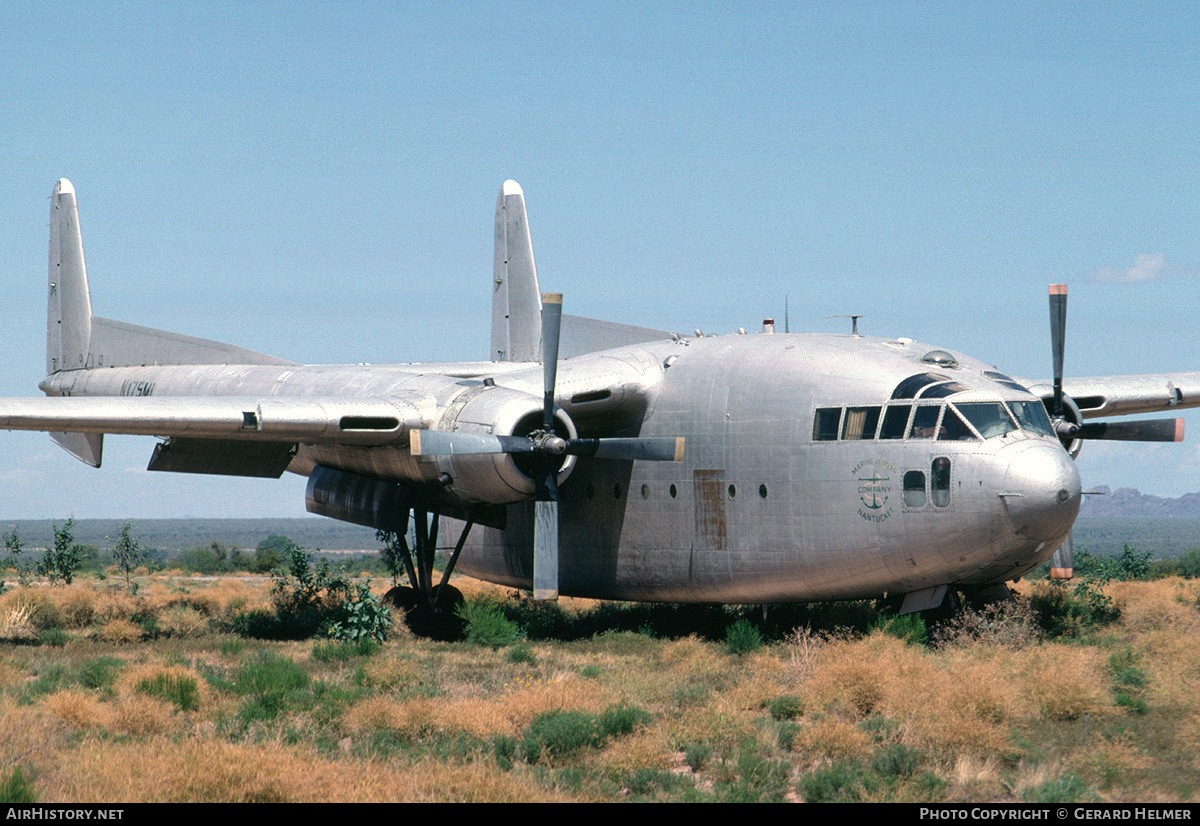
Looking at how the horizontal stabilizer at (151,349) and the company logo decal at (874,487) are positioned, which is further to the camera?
the horizontal stabilizer at (151,349)

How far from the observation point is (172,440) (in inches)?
916

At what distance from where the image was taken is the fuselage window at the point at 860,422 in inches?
664

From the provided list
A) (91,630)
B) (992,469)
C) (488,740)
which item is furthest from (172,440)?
(992,469)

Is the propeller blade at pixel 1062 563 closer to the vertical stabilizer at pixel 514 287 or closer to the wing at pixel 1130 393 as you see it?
the wing at pixel 1130 393

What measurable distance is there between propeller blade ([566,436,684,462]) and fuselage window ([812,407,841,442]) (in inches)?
80.9

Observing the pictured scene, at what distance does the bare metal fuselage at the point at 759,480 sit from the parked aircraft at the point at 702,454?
4cm

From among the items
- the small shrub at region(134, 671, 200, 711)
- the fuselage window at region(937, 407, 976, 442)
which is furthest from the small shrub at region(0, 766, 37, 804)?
the fuselage window at region(937, 407, 976, 442)

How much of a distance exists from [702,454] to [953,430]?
417 cm

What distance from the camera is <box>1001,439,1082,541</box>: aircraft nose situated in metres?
15.5

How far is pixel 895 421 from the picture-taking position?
16.7 meters

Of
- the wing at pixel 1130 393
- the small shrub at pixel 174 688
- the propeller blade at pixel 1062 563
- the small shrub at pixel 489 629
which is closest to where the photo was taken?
the small shrub at pixel 174 688

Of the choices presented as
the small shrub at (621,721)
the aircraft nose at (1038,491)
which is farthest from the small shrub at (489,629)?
the aircraft nose at (1038,491)

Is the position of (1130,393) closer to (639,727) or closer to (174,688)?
(639,727)
